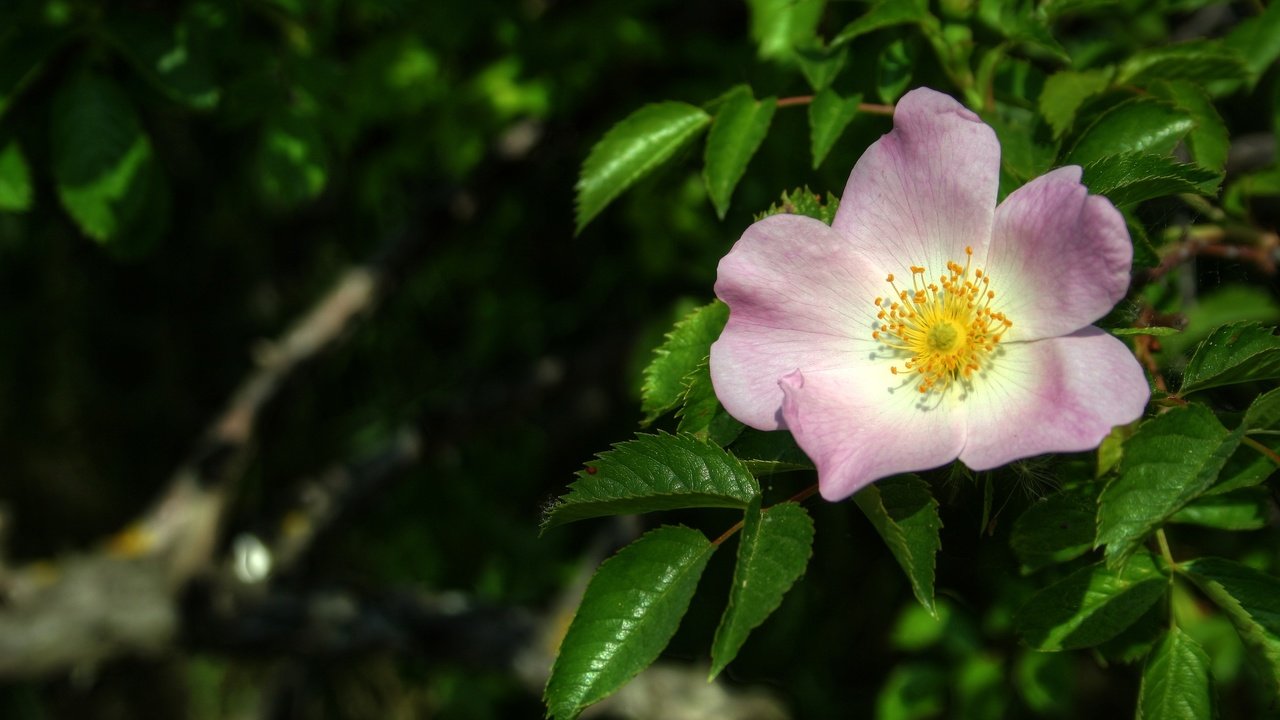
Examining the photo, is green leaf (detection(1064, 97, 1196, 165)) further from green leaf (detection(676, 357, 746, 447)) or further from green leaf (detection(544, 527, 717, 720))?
green leaf (detection(544, 527, 717, 720))

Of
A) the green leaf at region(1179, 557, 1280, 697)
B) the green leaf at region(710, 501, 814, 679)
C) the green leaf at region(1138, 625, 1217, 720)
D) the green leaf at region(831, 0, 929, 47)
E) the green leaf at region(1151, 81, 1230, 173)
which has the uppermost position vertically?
the green leaf at region(831, 0, 929, 47)

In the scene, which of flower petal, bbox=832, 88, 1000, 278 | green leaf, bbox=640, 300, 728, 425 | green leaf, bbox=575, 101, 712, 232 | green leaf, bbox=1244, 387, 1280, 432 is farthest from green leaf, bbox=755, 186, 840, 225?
green leaf, bbox=1244, 387, 1280, 432

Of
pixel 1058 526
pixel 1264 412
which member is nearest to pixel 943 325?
pixel 1058 526

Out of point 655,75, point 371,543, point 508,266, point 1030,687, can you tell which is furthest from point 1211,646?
point 371,543

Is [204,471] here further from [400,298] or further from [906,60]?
[906,60]

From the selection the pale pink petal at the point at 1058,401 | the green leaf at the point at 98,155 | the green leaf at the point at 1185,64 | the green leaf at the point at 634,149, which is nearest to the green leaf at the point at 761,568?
the pale pink petal at the point at 1058,401

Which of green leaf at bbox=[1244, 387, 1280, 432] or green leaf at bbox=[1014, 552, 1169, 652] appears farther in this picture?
green leaf at bbox=[1014, 552, 1169, 652]
